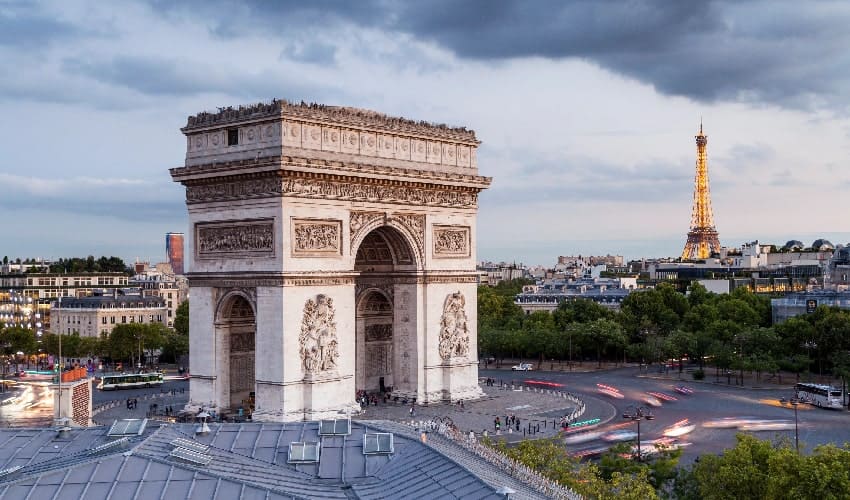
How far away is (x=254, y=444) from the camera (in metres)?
21.4

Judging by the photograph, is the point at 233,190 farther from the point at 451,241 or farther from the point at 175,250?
the point at 175,250

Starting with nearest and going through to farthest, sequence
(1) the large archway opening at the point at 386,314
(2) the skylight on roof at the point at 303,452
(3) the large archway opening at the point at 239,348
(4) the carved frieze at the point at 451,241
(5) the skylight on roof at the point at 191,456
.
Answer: (5) the skylight on roof at the point at 191,456, (2) the skylight on roof at the point at 303,452, (3) the large archway opening at the point at 239,348, (1) the large archway opening at the point at 386,314, (4) the carved frieze at the point at 451,241

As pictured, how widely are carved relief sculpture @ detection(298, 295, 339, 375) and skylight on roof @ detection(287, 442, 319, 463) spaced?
23554 mm

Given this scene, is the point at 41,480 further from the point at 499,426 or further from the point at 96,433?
the point at 499,426

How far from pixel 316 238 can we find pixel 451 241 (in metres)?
9.47

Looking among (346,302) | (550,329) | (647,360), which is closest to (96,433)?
(346,302)

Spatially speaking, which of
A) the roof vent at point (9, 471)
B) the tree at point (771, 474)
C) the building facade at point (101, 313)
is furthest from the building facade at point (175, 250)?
the roof vent at point (9, 471)

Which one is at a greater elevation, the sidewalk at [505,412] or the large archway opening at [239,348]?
the large archway opening at [239,348]

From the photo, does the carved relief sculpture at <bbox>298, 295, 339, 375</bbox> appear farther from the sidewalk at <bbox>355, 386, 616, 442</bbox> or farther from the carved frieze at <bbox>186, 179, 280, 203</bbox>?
the carved frieze at <bbox>186, 179, 280, 203</bbox>

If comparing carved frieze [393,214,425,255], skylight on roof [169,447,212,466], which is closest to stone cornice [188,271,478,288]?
carved frieze [393,214,425,255]

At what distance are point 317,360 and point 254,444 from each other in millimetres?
23367

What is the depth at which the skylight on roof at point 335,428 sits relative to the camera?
2202cm

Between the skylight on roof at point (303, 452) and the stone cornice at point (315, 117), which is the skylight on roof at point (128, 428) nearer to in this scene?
the skylight on roof at point (303, 452)

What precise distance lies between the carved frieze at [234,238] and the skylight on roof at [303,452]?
23.9 metres
